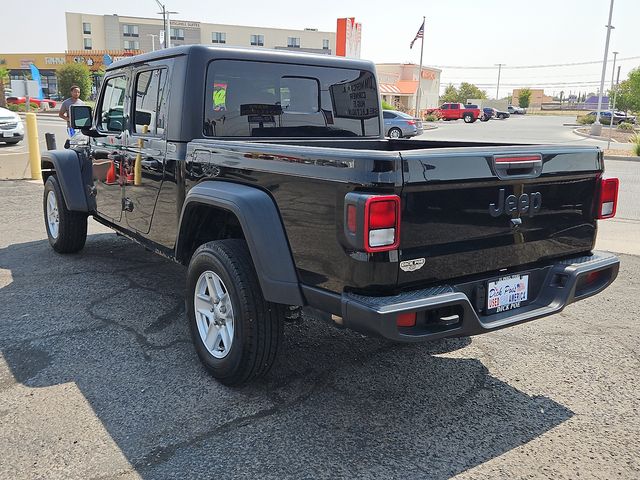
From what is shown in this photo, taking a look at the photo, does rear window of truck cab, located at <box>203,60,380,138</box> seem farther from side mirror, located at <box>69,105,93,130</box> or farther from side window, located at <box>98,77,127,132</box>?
side mirror, located at <box>69,105,93,130</box>

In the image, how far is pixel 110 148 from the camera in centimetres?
491

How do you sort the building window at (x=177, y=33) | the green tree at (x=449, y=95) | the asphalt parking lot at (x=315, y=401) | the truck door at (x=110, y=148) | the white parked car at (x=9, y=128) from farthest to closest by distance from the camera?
1. the green tree at (x=449, y=95)
2. the building window at (x=177, y=33)
3. the white parked car at (x=9, y=128)
4. the truck door at (x=110, y=148)
5. the asphalt parking lot at (x=315, y=401)

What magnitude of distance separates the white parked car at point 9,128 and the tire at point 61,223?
13.2 meters

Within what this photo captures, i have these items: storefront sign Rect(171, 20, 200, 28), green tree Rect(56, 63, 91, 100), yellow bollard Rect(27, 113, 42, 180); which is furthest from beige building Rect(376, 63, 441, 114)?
yellow bollard Rect(27, 113, 42, 180)

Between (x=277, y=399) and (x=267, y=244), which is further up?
(x=267, y=244)

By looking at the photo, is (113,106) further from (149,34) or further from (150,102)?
(149,34)

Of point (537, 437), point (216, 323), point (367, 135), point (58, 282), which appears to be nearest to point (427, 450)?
point (537, 437)

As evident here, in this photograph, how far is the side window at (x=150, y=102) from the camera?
4070 mm

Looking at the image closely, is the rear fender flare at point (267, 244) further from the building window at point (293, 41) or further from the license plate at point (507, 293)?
the building window at point (293, 41)

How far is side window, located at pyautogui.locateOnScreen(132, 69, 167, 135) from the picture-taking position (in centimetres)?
407

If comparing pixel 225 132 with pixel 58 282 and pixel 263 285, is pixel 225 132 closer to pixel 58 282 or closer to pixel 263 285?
pixel 263 285

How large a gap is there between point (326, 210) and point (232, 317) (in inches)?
38.4

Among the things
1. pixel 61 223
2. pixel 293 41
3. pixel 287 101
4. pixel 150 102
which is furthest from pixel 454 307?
pixel 293 41

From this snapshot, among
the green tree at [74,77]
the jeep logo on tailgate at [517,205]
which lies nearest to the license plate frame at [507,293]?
the jeep logo on tailgate at [517,205]
